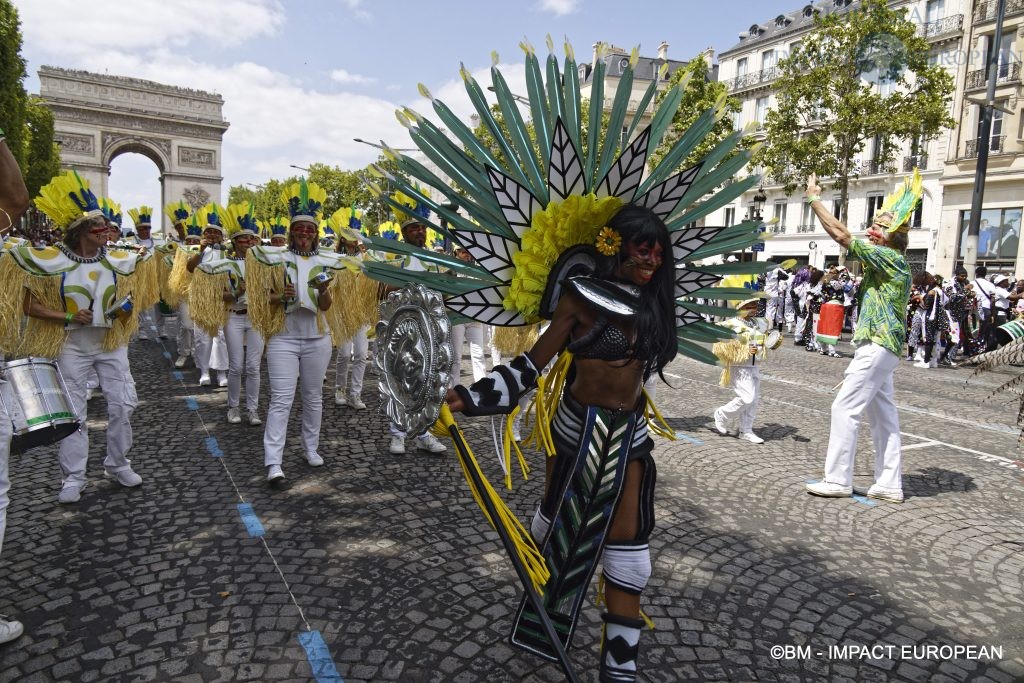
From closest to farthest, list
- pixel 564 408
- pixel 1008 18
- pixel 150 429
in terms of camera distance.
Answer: pixel 564 408
pixel 150 429
pixel 1008 18

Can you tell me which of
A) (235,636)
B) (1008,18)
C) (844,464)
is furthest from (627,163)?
(1008,18)

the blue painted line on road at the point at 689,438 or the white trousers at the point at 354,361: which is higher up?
the white trousers at the point at 354,361

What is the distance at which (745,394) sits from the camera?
261 inches

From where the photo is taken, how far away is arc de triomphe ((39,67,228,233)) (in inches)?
2122

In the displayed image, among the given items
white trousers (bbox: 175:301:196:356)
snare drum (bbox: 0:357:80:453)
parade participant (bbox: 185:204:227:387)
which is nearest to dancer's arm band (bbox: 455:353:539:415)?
snare drum (bbox: 0:357:80:453)

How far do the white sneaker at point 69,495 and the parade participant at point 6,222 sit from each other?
1457 mm

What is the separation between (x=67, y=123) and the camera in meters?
54.4

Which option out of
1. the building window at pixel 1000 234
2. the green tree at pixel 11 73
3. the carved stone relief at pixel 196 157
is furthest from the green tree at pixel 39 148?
the building window at pixel 1000 234

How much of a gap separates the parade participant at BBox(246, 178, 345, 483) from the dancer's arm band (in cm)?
307

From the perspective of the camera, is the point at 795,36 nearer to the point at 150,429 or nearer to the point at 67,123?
the point at 150,429

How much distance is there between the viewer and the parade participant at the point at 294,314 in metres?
5.02

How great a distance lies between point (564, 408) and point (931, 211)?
35467 millimetres

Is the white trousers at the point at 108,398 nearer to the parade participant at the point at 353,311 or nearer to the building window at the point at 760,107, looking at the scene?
the parade participant at the point at 353,311

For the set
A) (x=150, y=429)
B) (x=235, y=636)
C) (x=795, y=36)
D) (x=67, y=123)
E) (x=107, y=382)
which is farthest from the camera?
(x=67, y=123)
